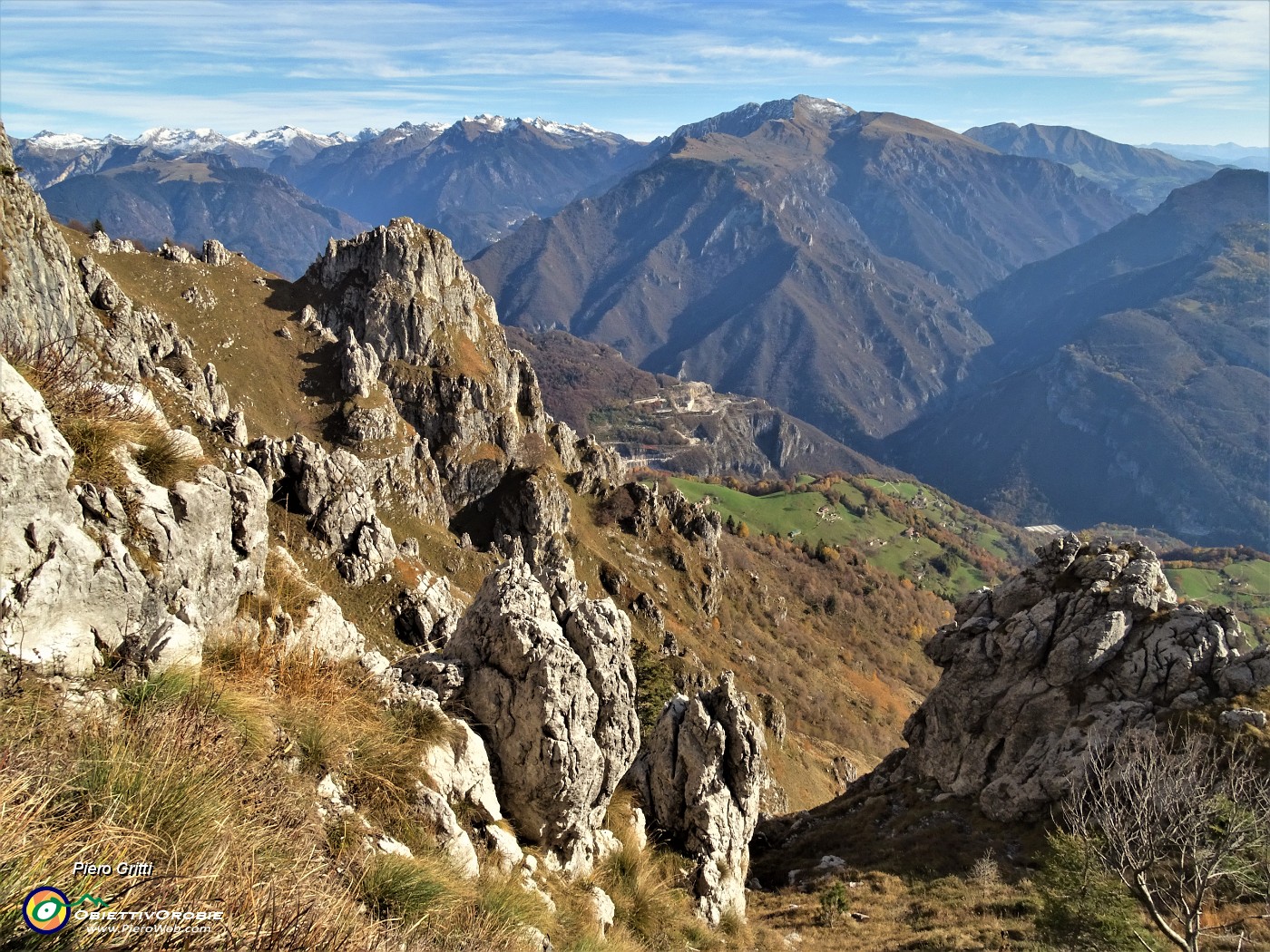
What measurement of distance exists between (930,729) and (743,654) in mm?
74420

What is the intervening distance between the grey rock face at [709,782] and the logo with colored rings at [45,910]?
17.3 metres

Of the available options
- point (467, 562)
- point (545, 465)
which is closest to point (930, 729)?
point (467, 562)

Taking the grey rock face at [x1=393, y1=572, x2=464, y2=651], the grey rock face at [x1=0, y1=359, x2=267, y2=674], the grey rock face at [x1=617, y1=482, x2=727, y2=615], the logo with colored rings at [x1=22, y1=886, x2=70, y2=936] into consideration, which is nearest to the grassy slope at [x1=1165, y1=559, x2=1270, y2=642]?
the grey rock face at [x1=617, y1=482, x2=727, y2=615]

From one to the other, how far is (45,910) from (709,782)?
19228 millimetres

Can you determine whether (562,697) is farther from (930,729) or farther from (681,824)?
(930,729)

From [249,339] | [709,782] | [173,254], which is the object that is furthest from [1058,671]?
[173,254]

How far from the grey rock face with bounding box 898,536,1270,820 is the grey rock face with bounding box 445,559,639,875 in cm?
2004

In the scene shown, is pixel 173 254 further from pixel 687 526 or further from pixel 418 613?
pixel 687 526

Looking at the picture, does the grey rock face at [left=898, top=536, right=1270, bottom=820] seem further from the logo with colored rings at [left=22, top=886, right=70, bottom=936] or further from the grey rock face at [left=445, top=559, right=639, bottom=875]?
the logo with colored rings at [left=22, top=886, right=70, bottom=936]

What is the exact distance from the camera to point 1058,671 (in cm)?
3200

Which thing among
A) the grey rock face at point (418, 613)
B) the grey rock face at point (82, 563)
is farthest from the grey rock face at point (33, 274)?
the grey rock face at point (418, 613)

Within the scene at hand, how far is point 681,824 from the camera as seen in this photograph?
20.9 m

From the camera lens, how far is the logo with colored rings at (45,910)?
3900mm

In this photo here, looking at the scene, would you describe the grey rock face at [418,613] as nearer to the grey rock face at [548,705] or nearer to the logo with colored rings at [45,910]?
the grey rock face at [548,705]
